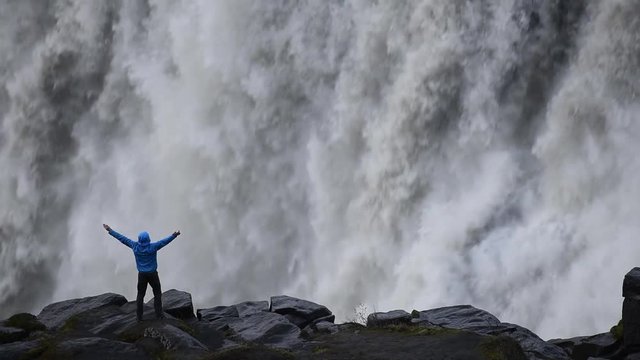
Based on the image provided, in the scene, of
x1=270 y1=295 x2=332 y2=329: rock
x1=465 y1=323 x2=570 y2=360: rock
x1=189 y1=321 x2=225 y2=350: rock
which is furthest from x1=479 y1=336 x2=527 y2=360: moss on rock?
x1=270 y1=295 x2=332 y2=329: rock

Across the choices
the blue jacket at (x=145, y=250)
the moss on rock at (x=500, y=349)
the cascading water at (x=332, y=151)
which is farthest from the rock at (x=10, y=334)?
the cascading water at (x=332, y=151)

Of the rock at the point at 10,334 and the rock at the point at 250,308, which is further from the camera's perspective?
the rock at the point at 250,308

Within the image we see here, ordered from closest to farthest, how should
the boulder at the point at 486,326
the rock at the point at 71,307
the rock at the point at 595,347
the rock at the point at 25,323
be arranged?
the rock at the point at 595,347
the boulder at the point at 486,326
the rock at the point at 25,323
the rock at the point at 71,307

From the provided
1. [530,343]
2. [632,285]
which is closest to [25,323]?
[530,343]

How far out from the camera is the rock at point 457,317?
46.9 ft

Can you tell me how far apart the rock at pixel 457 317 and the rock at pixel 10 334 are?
7.02 metres

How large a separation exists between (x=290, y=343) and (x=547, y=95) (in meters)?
13.8

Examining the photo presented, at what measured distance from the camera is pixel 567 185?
21750 millimetres

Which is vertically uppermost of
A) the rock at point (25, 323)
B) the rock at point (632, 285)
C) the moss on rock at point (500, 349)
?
the rock at point (25, 323)

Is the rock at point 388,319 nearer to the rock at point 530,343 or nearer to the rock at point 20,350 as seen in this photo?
the rock at point 530,343

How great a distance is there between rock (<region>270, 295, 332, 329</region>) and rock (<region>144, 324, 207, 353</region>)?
10.1ft

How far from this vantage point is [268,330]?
14.1 m

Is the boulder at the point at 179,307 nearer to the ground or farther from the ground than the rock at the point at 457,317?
farther from the ground

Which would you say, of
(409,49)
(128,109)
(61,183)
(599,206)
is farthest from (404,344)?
(61,183)
